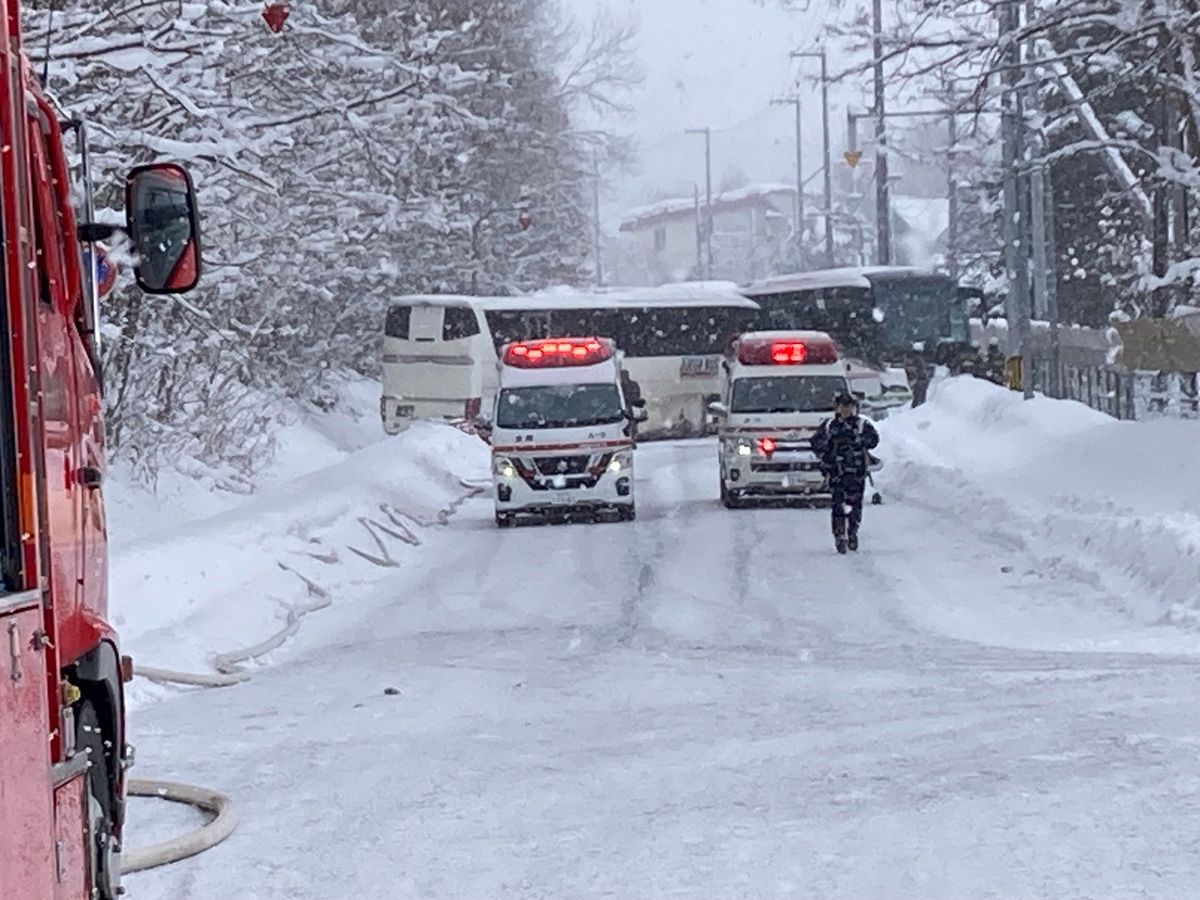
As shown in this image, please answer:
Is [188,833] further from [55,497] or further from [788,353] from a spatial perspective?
[788,353]

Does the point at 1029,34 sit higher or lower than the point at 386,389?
higher

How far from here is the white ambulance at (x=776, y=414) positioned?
25.2 m

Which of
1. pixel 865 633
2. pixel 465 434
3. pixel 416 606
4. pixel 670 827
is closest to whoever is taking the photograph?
pixel 670 827

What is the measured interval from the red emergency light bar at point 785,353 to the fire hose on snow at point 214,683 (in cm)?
534

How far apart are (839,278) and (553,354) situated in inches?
1103

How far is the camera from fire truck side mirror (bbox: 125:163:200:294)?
20.7 ft

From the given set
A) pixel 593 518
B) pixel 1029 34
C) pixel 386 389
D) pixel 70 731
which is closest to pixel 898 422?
pixel 386 389

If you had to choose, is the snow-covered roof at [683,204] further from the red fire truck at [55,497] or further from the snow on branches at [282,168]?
the red fire truck at [55,497]

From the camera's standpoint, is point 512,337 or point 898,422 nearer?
point 898,422

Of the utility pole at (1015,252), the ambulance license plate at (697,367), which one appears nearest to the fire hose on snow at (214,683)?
the utility pole at (1015,252)

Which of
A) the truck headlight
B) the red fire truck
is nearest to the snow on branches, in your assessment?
the truck headlight

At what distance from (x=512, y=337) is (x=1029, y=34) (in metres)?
24.8

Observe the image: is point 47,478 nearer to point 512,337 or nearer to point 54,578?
point 54,578

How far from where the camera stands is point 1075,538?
60.0 feet
